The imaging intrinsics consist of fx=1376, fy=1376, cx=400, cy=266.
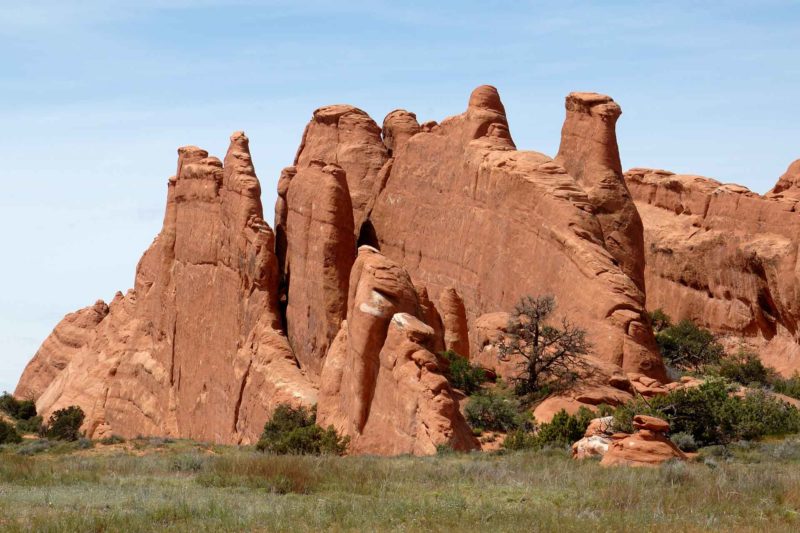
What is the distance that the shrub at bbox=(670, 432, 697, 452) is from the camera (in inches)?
1025

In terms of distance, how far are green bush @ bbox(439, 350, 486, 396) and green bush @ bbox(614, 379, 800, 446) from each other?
550cm

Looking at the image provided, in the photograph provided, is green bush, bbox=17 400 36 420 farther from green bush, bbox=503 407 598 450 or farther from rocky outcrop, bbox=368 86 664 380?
green bush, bbox=503 407 598 450

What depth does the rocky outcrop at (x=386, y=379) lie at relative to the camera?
2719 cm

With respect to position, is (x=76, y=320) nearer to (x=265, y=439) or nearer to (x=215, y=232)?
(x=215, y=232)

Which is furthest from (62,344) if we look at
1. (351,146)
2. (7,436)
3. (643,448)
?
(643,448)

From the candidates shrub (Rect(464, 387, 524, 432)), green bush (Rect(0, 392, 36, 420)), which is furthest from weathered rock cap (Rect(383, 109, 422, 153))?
green bush (Rect(0, 392, 36, 420))

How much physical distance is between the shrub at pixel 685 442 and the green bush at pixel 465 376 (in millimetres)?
8219

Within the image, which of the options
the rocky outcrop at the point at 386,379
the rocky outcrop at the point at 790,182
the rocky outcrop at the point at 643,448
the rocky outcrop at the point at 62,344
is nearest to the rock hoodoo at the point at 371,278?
the rocky outcrop at the point at 386,379

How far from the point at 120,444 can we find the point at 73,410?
1475 cm

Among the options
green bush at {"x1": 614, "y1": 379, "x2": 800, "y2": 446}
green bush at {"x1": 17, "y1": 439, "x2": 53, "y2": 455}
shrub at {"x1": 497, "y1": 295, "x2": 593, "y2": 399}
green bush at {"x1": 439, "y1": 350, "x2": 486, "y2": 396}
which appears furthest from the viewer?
green bush at {"x1": 439, "y1": 350, "x2": 486, "y2": 396}

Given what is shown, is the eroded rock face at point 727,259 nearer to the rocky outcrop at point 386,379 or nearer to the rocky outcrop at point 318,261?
the rocky outcrop at point 318,261

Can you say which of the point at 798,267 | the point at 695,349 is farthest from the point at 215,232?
the point at 798,267

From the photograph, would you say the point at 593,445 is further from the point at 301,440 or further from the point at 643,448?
the point at 301,440

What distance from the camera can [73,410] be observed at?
157 ft
